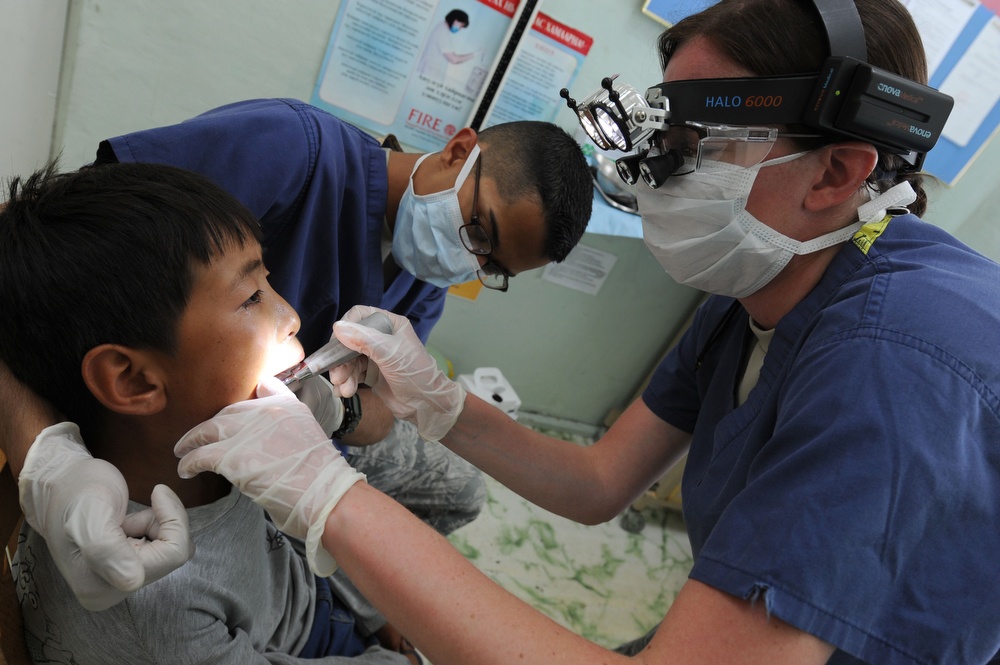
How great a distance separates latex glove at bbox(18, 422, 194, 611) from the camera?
669mm

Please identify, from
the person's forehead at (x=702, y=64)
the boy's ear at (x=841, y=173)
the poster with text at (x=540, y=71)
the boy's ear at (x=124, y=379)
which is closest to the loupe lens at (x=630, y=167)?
the person's forehead at (x=702, y=64)

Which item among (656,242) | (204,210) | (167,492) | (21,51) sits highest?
(656,242)

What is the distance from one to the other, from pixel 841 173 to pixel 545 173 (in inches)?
24.1

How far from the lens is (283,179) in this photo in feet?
4.06

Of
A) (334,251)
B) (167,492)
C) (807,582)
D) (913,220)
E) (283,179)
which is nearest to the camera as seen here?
(807,582)

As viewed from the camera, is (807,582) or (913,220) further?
Result: (913,220)

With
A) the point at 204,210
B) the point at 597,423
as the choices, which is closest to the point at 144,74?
the point at 204,210

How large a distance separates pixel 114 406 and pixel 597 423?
2.46 meters

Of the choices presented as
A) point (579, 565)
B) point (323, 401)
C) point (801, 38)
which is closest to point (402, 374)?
point (323, 401)

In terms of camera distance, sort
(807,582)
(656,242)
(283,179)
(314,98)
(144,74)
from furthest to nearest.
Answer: (314,98), (144,74), (283,179), (656,242), (807,582)

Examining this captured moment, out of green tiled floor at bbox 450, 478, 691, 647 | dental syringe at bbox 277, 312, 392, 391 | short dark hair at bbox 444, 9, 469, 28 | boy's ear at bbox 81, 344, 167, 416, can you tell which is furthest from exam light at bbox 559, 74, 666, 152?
green tiled floor at bbox 450, 478, 691, 647

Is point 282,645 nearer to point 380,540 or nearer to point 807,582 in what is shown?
point 380,540

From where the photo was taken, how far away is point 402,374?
3.67 ft

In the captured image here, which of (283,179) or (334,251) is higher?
(283,179)
